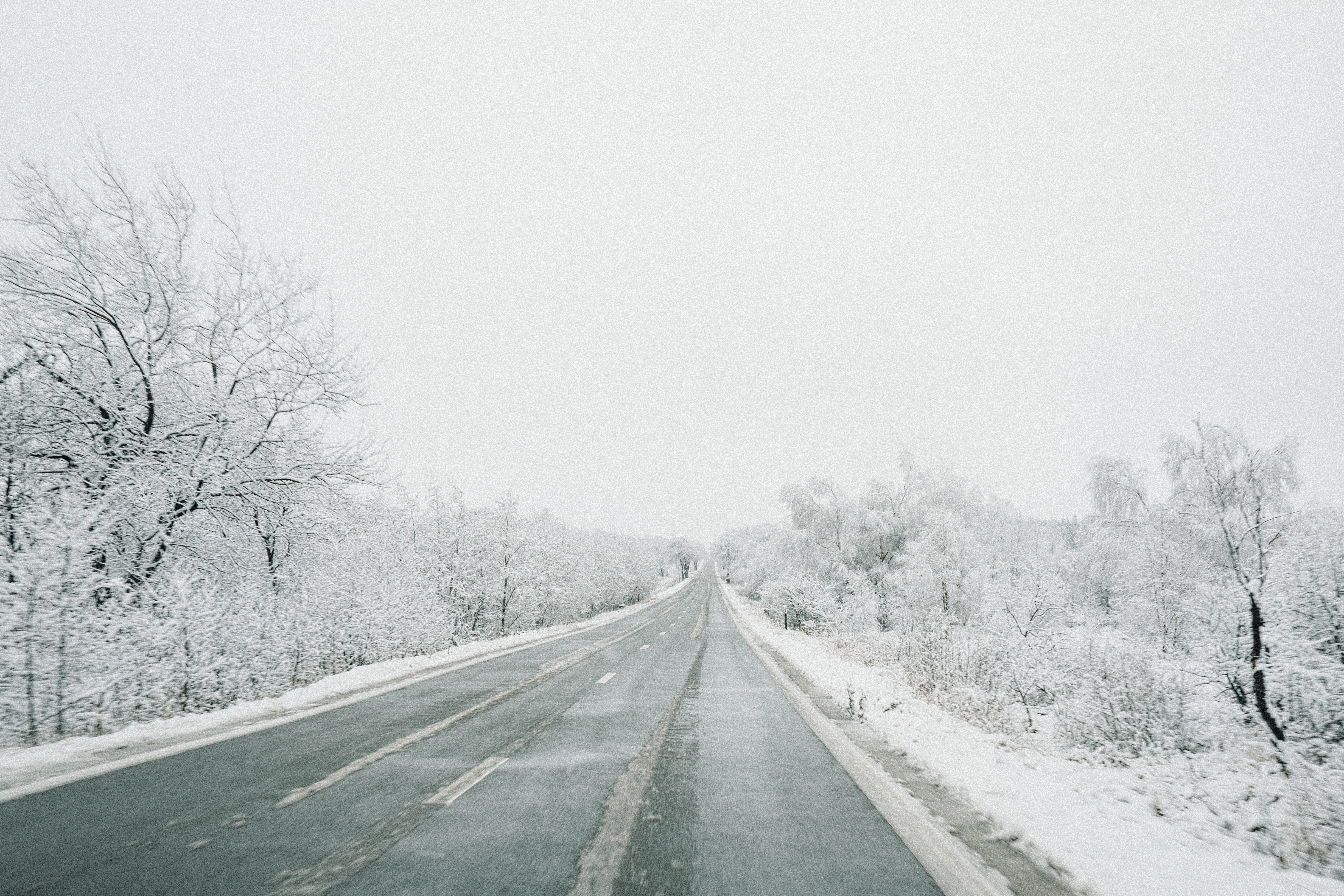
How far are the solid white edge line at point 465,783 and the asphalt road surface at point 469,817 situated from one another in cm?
2

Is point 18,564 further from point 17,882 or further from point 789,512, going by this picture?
point 789,512

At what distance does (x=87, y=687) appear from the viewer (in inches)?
239

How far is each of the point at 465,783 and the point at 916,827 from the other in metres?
3.63

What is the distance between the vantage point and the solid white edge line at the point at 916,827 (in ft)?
11.1

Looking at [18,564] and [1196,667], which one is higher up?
Result: [18,564]

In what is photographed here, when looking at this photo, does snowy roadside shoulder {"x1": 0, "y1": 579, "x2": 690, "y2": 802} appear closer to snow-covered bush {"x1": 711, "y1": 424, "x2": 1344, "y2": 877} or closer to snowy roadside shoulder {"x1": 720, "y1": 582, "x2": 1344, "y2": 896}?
snowy roadside shoulder {"x1": 720, "y1": 582, "x2": 1344, "y2": 896}

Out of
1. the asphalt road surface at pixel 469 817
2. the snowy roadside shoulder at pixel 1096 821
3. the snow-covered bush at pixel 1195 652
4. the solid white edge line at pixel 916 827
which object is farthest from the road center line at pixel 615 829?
the snow-covered bush at pixel 1195 652

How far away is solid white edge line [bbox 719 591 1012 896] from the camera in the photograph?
339 centimetres

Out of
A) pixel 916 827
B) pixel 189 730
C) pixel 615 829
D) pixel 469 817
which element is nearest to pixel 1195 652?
pixel 916 827

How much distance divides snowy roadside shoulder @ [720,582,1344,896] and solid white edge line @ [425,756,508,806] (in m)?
4.20

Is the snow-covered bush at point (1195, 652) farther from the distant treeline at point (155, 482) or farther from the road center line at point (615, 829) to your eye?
the distant treeline at point (155, 482)

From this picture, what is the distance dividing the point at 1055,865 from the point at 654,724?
479 centimetres

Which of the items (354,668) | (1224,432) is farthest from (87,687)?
(1224,432)

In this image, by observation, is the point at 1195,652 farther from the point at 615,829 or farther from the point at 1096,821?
the point at 615,829
